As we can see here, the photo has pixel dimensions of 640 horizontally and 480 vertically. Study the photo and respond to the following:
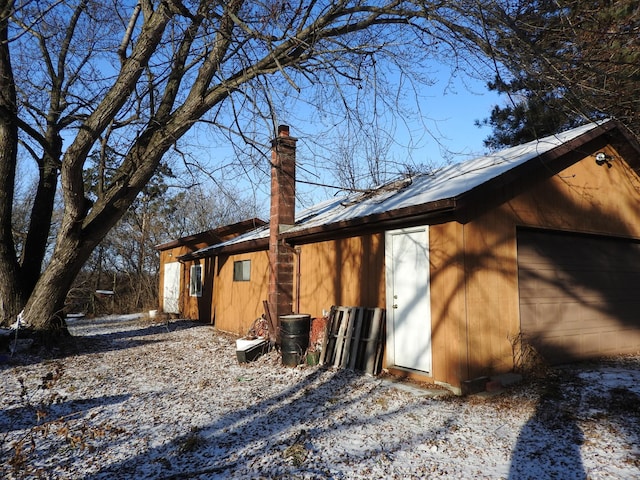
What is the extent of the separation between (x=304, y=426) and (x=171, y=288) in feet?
48.6

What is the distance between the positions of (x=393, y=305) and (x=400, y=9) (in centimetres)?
442

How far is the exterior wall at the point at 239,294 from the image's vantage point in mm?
10961

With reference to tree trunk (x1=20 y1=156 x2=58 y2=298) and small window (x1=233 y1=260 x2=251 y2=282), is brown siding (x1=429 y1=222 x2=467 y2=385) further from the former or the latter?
tree trunk (x1=20 y1=156 x2=58 y2=298)

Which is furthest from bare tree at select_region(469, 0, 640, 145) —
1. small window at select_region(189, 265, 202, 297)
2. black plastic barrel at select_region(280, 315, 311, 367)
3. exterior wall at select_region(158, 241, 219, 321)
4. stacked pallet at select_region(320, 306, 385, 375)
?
small window at select_region(189, 265, 202, 297)

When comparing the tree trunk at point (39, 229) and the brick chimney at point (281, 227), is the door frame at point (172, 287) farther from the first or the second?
the brick chimney at point (281, 227)

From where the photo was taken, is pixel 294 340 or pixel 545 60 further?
pixel 294 340

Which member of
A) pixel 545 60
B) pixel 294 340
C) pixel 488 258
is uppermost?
pixel 545 60

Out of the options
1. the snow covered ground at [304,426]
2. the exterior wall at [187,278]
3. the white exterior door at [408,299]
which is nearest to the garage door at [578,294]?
the snow covered ground at [304,426]

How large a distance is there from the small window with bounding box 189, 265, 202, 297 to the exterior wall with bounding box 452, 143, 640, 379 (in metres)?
11.0

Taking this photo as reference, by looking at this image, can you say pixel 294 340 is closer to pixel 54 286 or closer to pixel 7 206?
pixel 54 286

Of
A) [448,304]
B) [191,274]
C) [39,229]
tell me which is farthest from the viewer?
[191,274]

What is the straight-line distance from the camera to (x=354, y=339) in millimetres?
7137

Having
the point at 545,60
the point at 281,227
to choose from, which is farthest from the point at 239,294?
the point at 545,60

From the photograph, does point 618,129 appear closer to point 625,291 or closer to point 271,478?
point 625,291
